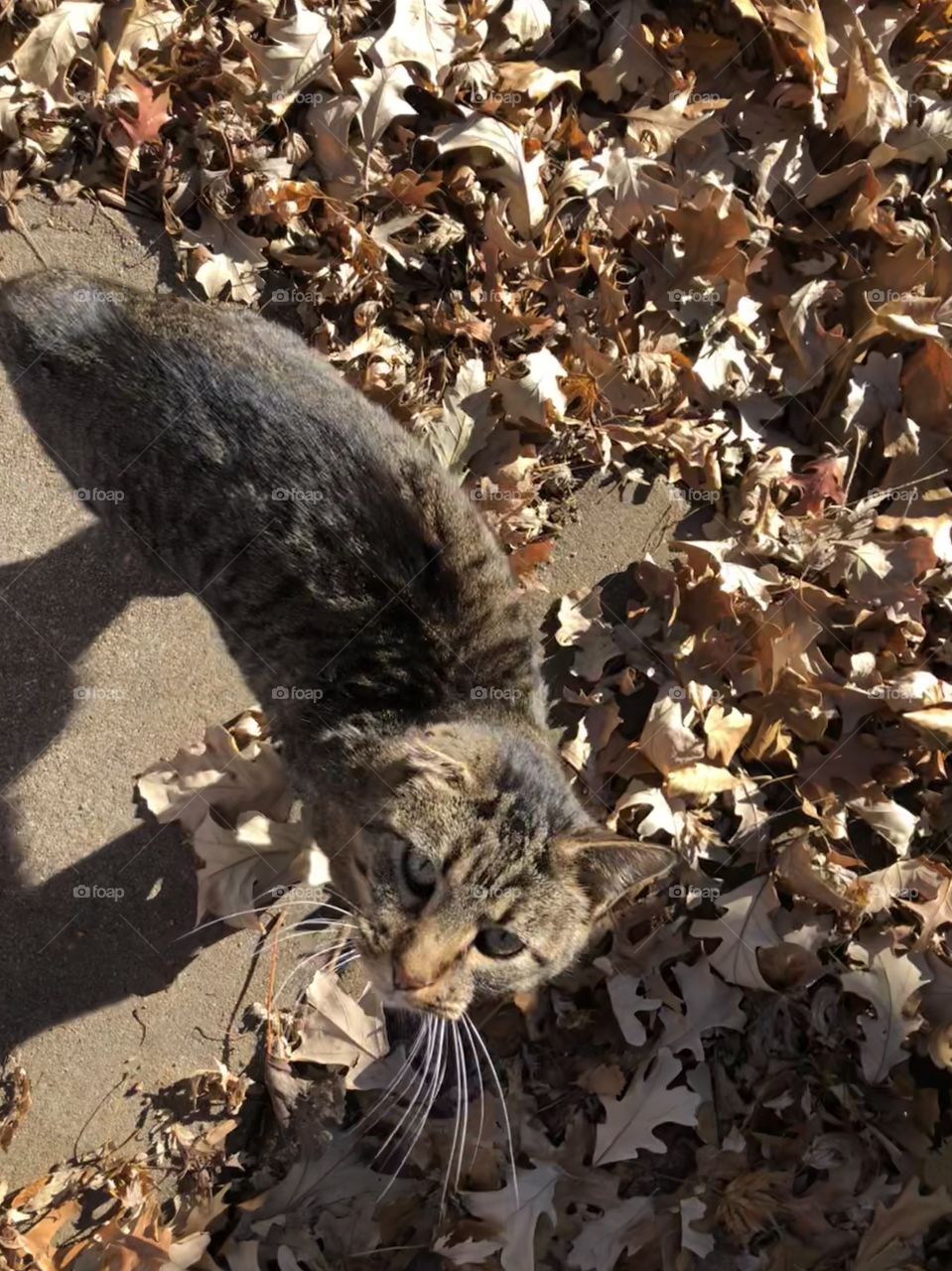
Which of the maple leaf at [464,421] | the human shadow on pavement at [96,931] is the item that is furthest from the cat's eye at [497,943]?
the maple leaf at [464,421]

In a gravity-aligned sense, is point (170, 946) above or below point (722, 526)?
below

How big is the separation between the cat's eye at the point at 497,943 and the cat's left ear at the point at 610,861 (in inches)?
10.0

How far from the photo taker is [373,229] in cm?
403

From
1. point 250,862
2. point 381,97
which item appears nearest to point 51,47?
point 381,97

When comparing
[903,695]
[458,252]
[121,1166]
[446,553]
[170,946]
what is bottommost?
[121,1166]

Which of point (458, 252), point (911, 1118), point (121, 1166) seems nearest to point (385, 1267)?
point (121, 1166)

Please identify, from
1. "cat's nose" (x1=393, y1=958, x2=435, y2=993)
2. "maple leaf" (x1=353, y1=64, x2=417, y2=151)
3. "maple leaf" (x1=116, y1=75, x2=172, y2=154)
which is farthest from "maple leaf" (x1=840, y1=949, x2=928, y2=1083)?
"maple leaf" (x1=116, y1=75, x2=172, y2=154)

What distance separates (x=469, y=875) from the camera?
271 centimetres

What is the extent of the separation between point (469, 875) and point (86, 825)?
167cm

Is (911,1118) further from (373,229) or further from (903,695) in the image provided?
(373,229)

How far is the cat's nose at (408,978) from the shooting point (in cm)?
267

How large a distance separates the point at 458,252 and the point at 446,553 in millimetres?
1717

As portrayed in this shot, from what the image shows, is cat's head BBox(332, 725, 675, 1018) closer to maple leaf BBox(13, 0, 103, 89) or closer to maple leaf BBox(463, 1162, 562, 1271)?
maple leaf BBox(463, 1162, 562, 1271)

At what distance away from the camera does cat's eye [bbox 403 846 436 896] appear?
8.98 ft
